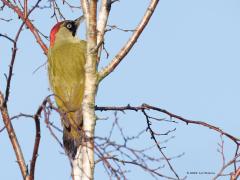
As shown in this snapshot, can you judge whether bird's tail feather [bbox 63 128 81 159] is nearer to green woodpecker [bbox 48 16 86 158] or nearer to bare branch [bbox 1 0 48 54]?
green woodpecker [bbox 48 16 86 158]

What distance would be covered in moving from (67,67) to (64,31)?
1330mm

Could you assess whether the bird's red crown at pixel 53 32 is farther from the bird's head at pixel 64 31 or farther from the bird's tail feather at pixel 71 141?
the bird's tail feather at pixel 71 141

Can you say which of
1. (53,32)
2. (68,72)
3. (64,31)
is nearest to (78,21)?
(64,31)

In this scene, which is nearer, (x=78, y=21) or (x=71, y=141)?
(x=71, y=141)

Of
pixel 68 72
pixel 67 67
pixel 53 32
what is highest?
pixel 53 32

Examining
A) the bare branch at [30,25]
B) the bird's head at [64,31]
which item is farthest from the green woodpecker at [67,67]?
the bare branch at [30,25]

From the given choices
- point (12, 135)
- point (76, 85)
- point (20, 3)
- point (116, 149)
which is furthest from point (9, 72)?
point (20, 3)

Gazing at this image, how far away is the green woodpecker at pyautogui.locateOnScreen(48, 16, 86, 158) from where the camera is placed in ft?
21.9

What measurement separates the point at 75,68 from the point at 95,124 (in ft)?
7.64

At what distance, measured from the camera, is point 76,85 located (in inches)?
275

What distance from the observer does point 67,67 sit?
741 centimetres

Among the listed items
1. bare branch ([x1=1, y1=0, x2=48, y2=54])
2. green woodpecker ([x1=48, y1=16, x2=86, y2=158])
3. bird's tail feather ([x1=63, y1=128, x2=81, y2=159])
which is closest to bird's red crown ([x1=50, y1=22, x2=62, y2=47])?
green woodpecker ([x1=48, y1=16, x2=86, y2=158])

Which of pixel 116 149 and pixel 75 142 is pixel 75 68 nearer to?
pixel 75 142

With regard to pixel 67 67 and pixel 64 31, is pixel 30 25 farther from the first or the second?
pixel 64 31
